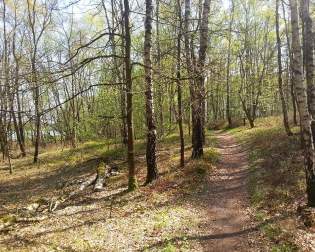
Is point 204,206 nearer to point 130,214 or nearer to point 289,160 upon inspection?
point 130,214

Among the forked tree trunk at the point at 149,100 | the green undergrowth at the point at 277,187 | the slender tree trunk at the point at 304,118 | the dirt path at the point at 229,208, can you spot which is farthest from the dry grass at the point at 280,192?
the forked tree trunk at the point at 149,100

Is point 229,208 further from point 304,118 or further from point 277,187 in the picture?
point 304,118

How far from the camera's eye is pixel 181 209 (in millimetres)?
12039

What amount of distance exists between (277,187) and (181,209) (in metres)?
3.42

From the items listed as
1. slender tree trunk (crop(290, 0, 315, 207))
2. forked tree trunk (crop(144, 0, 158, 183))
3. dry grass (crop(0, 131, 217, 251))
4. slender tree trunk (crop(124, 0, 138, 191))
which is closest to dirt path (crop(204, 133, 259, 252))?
dry grass (crop(0, 131, 217, 251))

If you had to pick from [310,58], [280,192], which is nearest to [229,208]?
[280,192]

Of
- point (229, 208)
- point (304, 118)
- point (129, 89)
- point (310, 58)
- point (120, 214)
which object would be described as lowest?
point (229, 208)

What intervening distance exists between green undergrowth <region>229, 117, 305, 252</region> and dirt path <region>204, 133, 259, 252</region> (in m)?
0.38

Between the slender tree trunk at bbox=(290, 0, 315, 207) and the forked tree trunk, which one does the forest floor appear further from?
the slender tree trunk at bbox=(290, 0, 315, 207)

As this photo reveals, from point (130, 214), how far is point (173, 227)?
1919 millimetres

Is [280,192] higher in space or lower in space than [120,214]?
higher

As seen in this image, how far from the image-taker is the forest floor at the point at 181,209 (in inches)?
363

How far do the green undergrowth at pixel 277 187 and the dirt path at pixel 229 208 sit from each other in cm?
38

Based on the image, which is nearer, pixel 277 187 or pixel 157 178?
pixel 277 187
